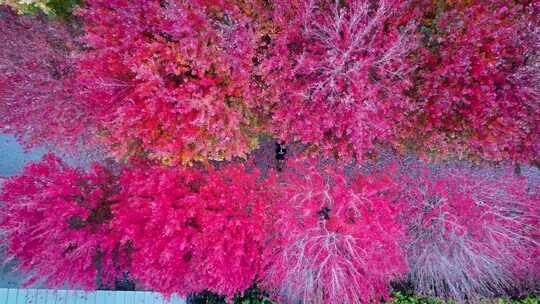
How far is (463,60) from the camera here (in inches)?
268

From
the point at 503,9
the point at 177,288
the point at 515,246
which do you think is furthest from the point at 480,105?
the point at 177,288

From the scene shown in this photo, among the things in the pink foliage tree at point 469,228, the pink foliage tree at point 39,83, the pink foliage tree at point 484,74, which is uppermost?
the pink foliage tree at point 39,83

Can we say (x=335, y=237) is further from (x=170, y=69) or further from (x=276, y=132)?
(x=170, y=69)

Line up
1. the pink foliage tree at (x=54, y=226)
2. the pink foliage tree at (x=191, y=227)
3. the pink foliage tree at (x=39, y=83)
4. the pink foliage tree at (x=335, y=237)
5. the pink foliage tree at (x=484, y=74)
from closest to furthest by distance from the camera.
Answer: the pink foliage tree at (x=484, y=74) < the pink foliage tree at (x=191, y=227) < the pink foliage tree at (x=54, y=226) < the pink foliage tree at (x=335, y=237) < the pink foliage tree at (x=39, y=83)

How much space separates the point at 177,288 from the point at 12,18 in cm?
757

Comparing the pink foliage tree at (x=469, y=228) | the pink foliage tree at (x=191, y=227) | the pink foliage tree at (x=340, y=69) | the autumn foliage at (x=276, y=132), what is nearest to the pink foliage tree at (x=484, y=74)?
the autumn foliage at (x=276, y=132)

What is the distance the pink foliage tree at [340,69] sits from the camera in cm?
690

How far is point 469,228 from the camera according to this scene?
841cm

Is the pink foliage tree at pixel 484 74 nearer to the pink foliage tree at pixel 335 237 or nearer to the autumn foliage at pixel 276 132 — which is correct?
the autumn foliage at pixel 276 132

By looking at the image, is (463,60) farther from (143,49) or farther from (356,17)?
(143,49)

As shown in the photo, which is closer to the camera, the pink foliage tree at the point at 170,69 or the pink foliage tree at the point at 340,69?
the pink foliage tree at the point at 170,69

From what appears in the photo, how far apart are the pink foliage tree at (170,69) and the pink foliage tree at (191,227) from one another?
2.39ft

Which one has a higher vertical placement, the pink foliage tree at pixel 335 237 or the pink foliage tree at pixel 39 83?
the pink foliage tree at pixel 39 83

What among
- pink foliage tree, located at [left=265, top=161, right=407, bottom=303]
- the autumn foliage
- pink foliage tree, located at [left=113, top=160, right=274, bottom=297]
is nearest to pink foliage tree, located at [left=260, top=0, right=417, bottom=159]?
the autumn foliage
